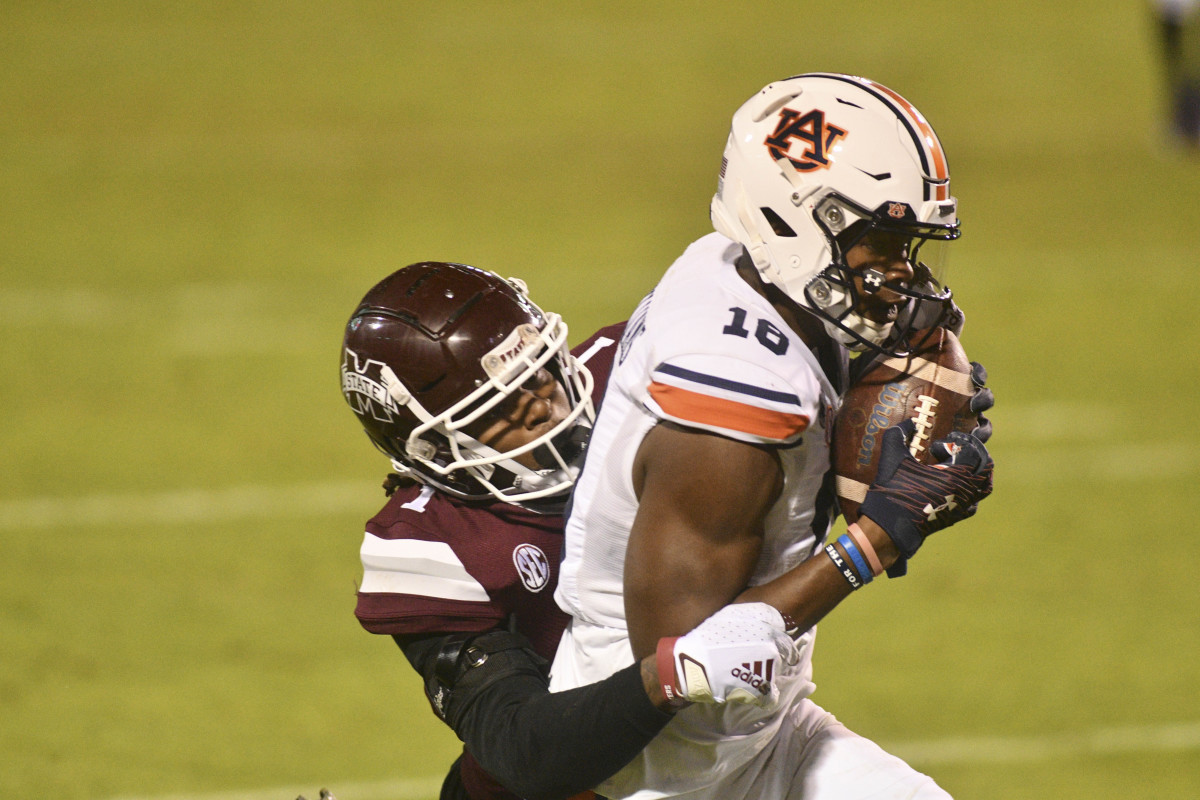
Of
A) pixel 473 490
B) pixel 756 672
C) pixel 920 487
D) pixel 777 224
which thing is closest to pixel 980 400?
pixel 920 487

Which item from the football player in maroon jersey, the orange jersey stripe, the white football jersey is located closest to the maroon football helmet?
the football player in maroon jersey

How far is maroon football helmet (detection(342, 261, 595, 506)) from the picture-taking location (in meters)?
2.91

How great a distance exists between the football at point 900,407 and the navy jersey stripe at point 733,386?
262 millimetres

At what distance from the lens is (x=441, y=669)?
9.24 ft

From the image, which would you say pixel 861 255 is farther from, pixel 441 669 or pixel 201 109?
pixel 201 109

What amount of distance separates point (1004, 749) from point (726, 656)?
8.13 feet

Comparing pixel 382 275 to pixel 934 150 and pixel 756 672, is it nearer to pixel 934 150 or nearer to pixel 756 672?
pixel 934 150

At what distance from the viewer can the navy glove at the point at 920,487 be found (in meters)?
2.47

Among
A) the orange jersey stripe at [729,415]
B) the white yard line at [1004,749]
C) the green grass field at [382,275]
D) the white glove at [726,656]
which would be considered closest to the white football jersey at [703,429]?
the orange jersey stripe at [729,415]

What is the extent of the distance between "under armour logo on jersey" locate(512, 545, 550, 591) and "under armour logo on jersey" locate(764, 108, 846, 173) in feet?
3.13

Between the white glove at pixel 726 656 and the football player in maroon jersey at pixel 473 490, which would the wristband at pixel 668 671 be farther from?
the football player in maroon jersey at pixel 473 490

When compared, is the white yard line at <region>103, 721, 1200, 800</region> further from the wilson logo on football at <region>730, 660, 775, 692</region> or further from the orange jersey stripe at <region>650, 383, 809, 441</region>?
the orange jersey stripe at <region>650, 383, 809, 441</region>

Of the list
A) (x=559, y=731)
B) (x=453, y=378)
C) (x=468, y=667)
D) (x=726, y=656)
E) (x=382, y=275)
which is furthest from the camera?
(x=382, y=275)

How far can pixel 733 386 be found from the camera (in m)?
2.37
